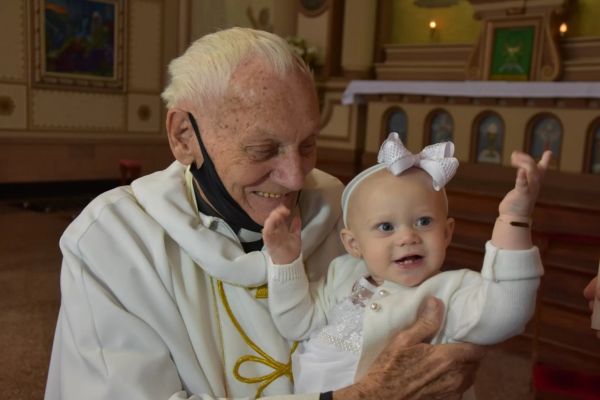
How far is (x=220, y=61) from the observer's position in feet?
5.49

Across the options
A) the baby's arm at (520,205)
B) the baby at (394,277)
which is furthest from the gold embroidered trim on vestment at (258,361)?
the baby's arm at (520,205)

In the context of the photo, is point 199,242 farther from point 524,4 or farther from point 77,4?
point 77,4

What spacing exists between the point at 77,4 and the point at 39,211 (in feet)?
10.5

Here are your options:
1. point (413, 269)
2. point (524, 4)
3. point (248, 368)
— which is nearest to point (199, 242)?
point (248, 368)

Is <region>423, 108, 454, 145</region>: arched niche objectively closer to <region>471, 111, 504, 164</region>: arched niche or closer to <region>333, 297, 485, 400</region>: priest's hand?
<region>471, 111, 504, 164</region>: arched niche

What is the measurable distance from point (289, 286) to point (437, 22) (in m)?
7.50

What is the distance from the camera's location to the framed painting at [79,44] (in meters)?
9.45

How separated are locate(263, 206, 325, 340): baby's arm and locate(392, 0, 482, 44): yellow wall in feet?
22.3

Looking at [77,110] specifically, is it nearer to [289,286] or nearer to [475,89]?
[475,89]

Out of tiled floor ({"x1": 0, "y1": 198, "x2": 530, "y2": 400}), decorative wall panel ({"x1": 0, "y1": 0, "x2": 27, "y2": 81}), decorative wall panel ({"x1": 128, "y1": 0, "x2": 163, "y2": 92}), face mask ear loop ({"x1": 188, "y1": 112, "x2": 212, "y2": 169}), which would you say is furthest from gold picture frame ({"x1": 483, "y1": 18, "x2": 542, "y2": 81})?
decorative wall panel ({"x1": 0, "y1": 0, "x2": 27, "y2": 81})

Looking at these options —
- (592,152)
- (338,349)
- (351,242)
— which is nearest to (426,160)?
(351,242)

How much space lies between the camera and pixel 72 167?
10.0 meters

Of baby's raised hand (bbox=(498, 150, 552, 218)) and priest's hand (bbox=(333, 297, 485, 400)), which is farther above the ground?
baby's raised hand (bbox=(498, 150, 552, 218))

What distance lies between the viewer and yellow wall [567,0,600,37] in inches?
279
